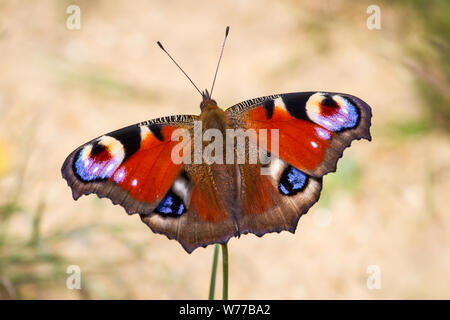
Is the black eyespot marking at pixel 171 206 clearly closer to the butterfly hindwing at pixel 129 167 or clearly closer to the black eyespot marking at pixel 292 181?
the butterfly hindwing at pixel 129 167

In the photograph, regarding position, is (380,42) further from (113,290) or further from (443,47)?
(113,290)

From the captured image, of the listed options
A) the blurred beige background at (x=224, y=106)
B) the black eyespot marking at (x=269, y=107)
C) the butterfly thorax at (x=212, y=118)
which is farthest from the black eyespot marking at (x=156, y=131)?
the blurred beige background at (x=224, y=106)

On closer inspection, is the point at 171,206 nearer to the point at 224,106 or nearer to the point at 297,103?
the point at 297,103

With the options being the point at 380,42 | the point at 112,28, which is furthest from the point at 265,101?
the point at 112,28

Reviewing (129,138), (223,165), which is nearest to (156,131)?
(129,138)

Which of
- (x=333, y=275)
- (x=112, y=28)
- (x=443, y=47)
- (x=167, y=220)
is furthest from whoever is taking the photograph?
(x=112, y=28)

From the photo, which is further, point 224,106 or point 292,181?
point 224,106
